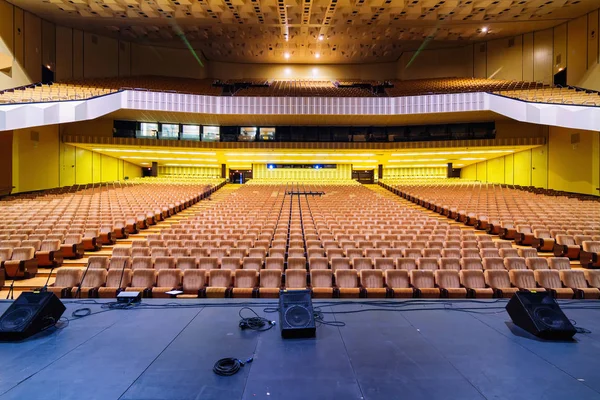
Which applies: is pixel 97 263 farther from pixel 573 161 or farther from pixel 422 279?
pixel 573 161

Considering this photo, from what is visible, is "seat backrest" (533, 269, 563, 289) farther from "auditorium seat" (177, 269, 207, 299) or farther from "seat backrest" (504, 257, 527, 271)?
"auditorium seat" (177, 269, 207, 299)

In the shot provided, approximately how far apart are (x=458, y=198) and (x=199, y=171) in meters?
13.7

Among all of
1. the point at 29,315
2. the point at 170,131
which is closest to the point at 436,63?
the point at 170,131

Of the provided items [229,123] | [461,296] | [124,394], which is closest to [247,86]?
[229,123]

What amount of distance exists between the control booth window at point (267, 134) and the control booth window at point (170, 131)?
3813 mm

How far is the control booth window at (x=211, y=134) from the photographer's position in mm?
15650

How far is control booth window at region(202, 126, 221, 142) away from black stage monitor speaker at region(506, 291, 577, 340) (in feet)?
48.7

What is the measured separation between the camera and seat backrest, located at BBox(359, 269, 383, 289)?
3814 millimetres

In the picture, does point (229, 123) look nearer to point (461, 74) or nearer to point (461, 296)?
point (461, 74)

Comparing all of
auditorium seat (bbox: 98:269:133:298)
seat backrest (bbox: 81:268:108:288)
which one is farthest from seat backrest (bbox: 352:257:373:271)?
seat backrest (bbox: 81:268:108:288)

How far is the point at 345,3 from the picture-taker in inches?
469

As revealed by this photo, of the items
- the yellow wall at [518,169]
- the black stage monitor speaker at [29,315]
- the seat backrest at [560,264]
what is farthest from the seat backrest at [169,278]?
the yellow wall at [518,169]

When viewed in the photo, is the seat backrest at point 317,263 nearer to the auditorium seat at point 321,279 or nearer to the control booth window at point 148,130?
the auditorium seat at point 321,279

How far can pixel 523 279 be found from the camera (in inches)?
148
